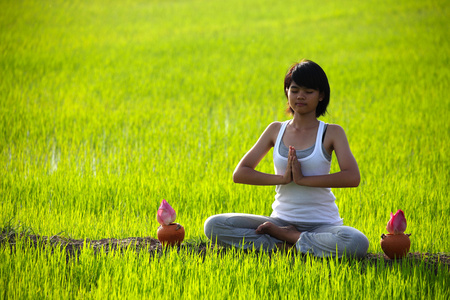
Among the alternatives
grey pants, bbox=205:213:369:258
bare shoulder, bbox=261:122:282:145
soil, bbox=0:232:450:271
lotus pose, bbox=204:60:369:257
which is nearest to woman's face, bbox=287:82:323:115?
lotus pose, bbox=204:60:369:257

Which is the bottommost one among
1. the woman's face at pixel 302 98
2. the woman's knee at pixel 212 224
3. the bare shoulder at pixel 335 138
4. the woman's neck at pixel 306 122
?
the woman's knee at pixel 212 224

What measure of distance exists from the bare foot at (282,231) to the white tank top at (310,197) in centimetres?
9

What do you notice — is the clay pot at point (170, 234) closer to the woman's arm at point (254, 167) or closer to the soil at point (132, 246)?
the soil at point (132, 246)

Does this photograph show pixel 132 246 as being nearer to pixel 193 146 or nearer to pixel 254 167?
pixel 254 167

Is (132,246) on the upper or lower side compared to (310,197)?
lower

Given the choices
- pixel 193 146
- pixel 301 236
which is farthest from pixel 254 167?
pixel 193 146

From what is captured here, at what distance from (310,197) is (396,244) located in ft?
1.87

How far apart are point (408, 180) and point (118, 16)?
1670 cm

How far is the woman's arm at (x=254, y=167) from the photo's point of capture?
317cm

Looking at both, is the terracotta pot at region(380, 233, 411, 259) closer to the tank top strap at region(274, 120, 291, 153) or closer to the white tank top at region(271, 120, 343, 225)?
the white tank top at region(271, 120, 343, 225)

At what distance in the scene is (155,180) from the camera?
4820 millimetres

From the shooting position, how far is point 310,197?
320 centimetres

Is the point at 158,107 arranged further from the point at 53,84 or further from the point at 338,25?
the point at 338,25

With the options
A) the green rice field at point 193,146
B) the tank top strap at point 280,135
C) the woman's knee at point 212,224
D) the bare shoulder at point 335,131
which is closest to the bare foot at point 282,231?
the green rice field at point 193,146
